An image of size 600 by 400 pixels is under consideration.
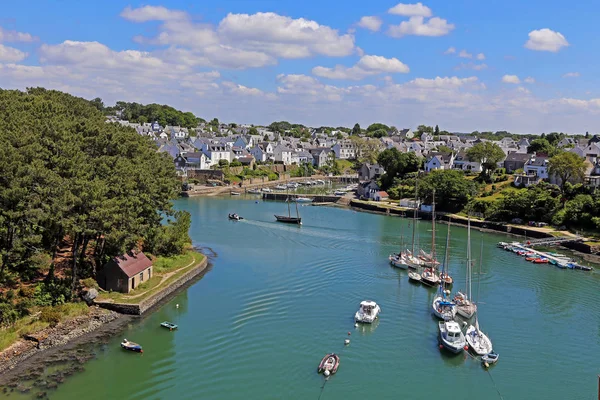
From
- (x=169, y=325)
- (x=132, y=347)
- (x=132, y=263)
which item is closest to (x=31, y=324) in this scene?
(x=132, y=347)

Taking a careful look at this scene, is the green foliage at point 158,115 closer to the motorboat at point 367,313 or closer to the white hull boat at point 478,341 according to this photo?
the motorboat at point 367,313

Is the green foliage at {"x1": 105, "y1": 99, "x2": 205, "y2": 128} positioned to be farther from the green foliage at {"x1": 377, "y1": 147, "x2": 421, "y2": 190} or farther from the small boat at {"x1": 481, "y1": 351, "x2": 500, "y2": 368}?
the small boat at {"x1": 481, "y1": 351, "x2": 500, "y2": 368}

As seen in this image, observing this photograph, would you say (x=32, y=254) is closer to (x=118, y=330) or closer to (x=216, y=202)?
(x=118, y=330)

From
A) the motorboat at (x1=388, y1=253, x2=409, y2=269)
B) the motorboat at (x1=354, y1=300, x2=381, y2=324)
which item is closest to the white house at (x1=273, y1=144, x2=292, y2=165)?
the motorboat at (x1=388, y1=253, x2=409, y2=269)

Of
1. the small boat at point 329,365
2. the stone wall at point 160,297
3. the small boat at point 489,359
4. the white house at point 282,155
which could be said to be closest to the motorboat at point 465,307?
the small boat at point 489,359

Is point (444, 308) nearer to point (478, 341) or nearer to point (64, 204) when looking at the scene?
point (478, 341)

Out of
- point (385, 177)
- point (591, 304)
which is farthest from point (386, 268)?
point (385, 177)
